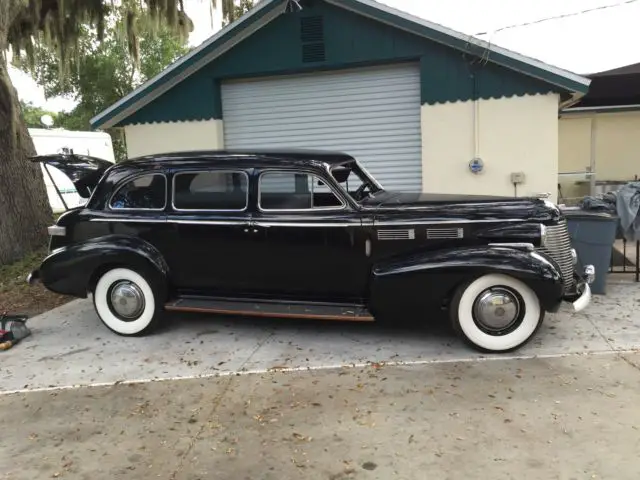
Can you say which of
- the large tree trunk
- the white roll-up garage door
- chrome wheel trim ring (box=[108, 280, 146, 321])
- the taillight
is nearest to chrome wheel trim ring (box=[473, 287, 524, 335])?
chrome wheel trim ring (box=[108, 280, 146, 321])

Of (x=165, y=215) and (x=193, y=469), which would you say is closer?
(x=193, y=469)

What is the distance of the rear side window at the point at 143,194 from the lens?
572cm

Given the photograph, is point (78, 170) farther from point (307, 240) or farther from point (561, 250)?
point (561, 250)

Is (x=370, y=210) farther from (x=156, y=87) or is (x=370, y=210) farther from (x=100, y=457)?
(x=156, y=87)

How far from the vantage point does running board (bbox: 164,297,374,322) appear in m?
5.12

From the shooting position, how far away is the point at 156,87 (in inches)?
375

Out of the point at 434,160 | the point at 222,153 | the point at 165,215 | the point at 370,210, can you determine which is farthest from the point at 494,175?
the point at 165,215

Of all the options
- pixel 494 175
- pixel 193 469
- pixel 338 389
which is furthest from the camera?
pixel 494 175

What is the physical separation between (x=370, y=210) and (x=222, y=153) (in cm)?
165

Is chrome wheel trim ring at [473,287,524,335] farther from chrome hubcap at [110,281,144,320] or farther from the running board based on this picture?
chrome hubcap at [110,281,144,320]

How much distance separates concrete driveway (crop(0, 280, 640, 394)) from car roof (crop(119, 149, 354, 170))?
1.69 metres

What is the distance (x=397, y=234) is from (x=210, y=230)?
180 cm

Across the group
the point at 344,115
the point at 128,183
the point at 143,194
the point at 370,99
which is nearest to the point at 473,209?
the point at 143,194

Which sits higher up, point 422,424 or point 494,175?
point 494,175
